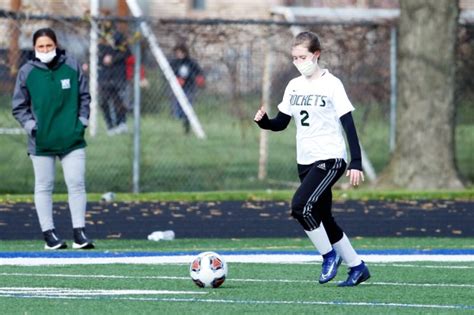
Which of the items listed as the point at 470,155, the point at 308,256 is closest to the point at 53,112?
the point at 308,256

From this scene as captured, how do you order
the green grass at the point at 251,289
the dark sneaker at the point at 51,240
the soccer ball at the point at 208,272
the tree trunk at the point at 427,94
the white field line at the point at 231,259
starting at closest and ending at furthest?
the green grass at the point at 251,289 → the soccer ball at the point at 208,272 → the white field line at the point at 231,259 → the dark sneaker at the point at 51,240 → the tree trunk at the point at 427,94

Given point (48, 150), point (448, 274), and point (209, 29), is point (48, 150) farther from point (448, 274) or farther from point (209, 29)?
point (209, 29)

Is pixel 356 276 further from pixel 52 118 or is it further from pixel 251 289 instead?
pixel 52 118

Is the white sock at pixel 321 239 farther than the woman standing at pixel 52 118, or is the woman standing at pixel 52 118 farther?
the woman standing at pixel 52 118

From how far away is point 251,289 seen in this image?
34.8ft

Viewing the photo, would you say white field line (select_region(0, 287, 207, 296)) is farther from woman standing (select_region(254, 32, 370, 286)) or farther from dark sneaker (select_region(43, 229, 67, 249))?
dark sneaker (select_region(43, 229, 67, 249))

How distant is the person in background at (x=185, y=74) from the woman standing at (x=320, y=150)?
392 inches

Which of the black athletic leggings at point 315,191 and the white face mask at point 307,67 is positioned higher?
the white face mask at point 307,67

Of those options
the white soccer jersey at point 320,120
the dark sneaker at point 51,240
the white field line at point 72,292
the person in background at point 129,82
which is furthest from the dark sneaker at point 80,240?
the person in background at point 129,82

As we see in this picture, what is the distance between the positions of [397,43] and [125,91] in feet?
13.3

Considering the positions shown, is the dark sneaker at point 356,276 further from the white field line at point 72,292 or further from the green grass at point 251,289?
the white field line at point 72,292

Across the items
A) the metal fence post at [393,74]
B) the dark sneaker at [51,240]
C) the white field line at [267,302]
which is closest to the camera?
the white field line at [267,302]

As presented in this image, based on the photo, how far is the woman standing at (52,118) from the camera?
45.6 ft

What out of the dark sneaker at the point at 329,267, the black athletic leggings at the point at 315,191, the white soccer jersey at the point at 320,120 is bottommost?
the dark sneaker at the point at 329,267
